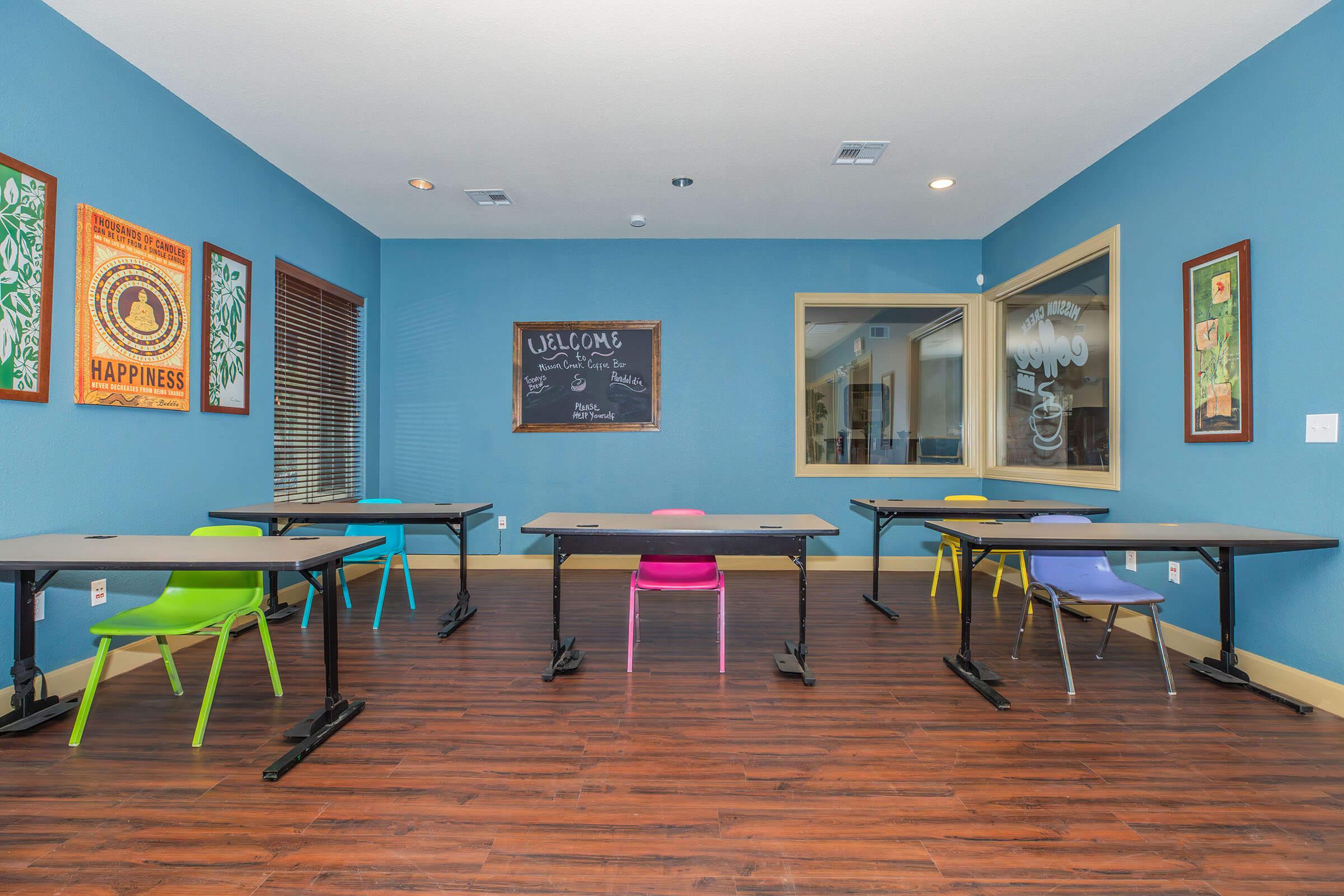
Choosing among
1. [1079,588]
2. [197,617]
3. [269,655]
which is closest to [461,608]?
[269,655]

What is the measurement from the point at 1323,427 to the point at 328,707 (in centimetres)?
454

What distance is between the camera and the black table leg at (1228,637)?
293 cm

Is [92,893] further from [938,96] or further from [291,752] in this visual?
[938,96]

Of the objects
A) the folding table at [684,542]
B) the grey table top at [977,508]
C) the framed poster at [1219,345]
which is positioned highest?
the framed poster at [1219,345]

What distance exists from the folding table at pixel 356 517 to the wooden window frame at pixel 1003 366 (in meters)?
4.35

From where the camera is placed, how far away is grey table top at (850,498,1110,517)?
3.89 meters

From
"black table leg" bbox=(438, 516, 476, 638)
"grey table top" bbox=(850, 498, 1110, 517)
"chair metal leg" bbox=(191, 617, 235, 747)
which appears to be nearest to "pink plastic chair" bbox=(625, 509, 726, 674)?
"black table leg" bbox=(438, 516, 476, 638)

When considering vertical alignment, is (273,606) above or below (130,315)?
below

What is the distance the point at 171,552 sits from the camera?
2.38m

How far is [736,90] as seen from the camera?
10.8 ft

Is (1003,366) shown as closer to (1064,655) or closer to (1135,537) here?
(1135,537)

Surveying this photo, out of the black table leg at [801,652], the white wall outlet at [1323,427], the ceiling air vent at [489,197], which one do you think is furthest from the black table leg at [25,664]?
the white wall outlet at [1323,427]

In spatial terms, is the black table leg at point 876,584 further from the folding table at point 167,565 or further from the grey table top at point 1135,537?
the folding table at point 167,565

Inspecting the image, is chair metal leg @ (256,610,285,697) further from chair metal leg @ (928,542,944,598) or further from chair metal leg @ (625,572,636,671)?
chair metal leg @ (928,542,944,598)
